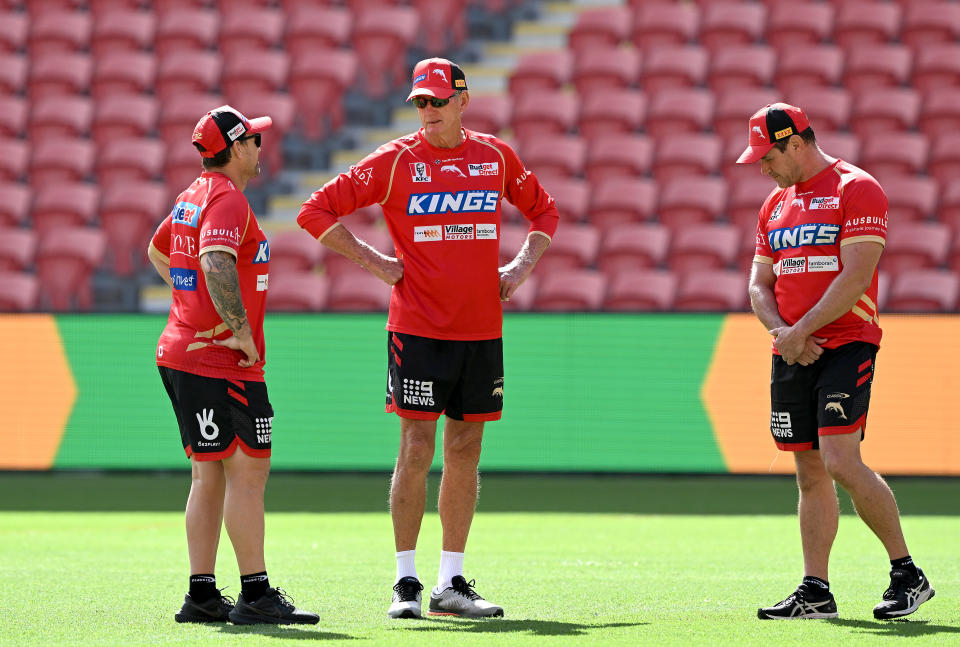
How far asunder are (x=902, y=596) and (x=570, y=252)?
8508mm

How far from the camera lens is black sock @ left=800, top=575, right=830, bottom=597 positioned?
556cm

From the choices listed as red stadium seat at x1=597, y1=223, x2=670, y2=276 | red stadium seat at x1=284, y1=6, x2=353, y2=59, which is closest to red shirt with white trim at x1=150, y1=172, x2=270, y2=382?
red stadium seat at x1=597, y1=223, x2=670, y2=276

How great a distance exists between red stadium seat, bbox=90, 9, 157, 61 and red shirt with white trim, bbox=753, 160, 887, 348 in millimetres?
13019

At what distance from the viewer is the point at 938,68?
604 inches

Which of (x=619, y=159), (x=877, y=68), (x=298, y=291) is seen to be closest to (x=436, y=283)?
(x=298, y=291)

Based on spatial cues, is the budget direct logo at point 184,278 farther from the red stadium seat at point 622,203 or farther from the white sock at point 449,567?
the red stadium seat at point 622,203

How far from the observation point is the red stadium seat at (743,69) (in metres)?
15.5

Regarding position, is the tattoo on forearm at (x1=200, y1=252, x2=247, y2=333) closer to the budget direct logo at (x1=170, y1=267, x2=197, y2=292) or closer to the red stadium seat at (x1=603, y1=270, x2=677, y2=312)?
the budget direct logo at (x1=170, y1=267, x2=197, y2=292)

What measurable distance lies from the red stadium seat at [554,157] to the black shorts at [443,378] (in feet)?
28.9

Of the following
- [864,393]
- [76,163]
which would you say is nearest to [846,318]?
Result: [864,393]

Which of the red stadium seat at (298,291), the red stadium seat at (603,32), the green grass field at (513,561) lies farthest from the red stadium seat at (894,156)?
the red stadium seat at (298,291)

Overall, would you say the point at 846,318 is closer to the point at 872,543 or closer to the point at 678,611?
the point at 678,611

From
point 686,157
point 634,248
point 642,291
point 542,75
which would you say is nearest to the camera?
point 642,291

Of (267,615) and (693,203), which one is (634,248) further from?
(267,615)
